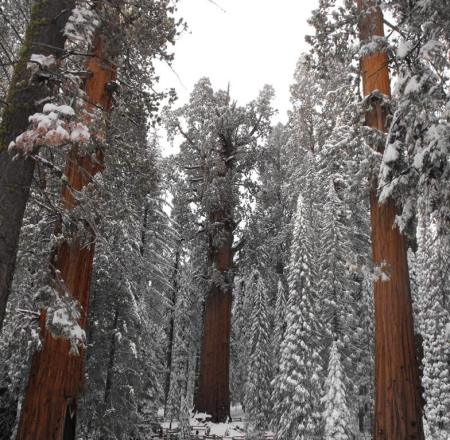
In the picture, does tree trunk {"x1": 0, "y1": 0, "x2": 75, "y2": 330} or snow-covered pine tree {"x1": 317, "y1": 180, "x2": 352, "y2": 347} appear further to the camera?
snow-covered pine tree {"x1": 317, "y1": 180, "x2": 352, "y2": 347}

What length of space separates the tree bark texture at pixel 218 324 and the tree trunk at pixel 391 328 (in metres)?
12.6

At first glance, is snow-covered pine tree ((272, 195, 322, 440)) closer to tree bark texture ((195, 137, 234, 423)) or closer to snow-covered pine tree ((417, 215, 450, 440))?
tree bark texture ((195, 137, 234, 423))

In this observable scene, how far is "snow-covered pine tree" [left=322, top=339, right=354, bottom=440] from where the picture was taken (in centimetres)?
1614

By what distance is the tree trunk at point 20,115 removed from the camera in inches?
163

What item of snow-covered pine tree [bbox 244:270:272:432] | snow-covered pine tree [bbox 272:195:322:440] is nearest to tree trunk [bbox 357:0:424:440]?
snow-covered pine tree [bbox 272:195:322:440]

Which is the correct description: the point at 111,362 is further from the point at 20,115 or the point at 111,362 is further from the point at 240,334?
the point at 240,334

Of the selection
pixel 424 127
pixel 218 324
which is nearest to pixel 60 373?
pixel 424 127

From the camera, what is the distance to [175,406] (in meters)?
25.4

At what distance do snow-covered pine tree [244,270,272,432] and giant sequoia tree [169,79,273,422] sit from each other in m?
3.22

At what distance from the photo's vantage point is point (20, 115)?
4.47m

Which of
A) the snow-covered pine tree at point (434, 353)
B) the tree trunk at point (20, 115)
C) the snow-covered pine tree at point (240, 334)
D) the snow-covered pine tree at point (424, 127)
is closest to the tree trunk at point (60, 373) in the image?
the tree trunk at point (20, 115)

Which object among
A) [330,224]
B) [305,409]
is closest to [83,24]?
[305,409]

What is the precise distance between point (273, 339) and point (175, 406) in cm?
647

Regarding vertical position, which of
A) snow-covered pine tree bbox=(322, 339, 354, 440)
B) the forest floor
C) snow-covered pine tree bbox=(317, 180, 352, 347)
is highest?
snow-covered pine tree bbox=(317, 180, 352, 347)
